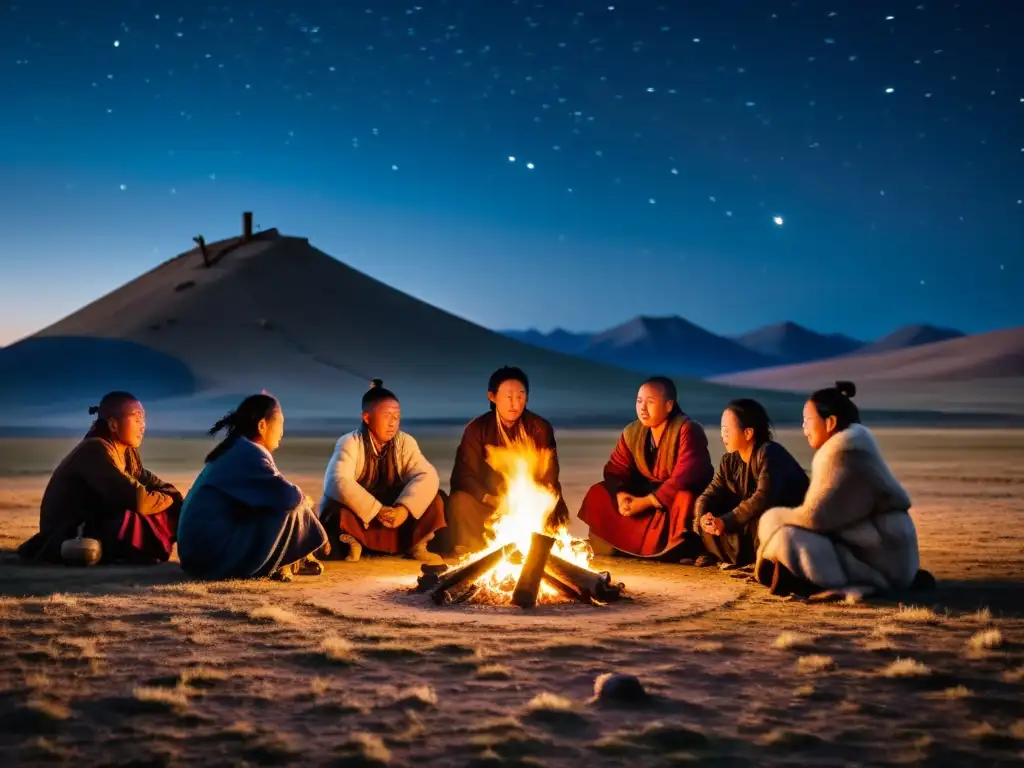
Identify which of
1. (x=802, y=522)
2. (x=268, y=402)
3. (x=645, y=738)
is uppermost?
(x=268, y=402)

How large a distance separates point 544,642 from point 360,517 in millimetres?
3211

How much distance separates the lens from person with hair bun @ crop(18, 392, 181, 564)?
833 cm

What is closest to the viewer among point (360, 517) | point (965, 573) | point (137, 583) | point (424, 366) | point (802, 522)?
point (802, 522)

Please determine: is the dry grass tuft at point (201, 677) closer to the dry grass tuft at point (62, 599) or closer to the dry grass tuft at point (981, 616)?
the dry grass tuft at point (62, 599)

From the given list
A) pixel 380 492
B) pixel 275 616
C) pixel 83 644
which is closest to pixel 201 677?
pixel 83 644

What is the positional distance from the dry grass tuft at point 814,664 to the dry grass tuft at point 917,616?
4.12ft

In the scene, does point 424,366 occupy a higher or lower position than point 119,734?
higher

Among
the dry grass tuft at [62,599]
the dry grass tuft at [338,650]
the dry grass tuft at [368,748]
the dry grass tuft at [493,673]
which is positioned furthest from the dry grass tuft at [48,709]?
the dry grass tuft at [62,599]

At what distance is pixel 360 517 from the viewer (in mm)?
8898

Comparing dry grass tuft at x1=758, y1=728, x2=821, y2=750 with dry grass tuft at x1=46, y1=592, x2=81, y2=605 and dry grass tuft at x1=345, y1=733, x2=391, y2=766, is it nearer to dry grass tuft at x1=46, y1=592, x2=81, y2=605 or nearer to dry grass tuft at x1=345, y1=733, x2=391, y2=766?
dry grass tuft at x1=345, y1=733, x2=391, y2=766

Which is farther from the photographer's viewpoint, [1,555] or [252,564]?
[1,555]

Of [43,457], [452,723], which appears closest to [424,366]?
[43,457]

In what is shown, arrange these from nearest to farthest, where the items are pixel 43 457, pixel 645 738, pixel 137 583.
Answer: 1. pixel 645 738
2. pixel 137 583
3. pixel 43 457

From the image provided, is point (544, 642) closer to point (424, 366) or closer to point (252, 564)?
point (252, 564)
